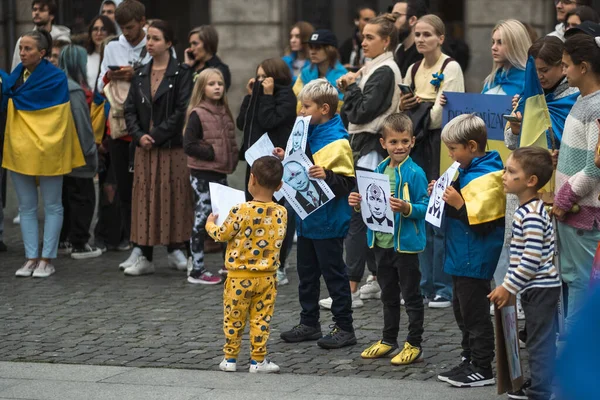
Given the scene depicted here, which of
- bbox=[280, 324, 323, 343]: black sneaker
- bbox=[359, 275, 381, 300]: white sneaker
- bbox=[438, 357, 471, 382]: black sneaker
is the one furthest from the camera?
bbox=[359, 275, 381, 300]: white sneaker

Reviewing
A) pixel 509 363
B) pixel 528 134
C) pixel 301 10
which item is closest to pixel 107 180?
pixel 528 134

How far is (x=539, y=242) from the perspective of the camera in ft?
17.7

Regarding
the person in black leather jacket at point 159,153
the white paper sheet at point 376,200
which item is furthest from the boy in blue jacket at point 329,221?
the person in black leather jacket at point 159,153

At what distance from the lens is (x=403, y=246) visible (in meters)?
6.62

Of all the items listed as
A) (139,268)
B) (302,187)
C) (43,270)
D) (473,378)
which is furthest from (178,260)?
(473,378)

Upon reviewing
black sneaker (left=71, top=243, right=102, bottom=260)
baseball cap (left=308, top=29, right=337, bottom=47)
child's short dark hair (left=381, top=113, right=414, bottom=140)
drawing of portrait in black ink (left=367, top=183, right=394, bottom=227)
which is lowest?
black sneaker (left=71, top=243, right=102, bottom=260)

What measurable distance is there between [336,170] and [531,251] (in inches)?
75.5

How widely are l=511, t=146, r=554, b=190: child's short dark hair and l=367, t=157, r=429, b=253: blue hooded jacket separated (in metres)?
1.14

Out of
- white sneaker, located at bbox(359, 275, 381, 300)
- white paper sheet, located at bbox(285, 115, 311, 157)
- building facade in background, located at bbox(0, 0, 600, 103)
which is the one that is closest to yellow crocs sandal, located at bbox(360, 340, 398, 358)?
white paper sheet, located at bbox(285, 115, 311, 157)

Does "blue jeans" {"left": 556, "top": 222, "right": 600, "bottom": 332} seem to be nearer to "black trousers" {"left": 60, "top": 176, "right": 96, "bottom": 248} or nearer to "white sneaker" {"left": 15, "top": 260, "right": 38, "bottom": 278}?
"white sneaker" {"left": 15, "top": 260, "right": 38, "bottom": 278}

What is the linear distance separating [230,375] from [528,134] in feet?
7.13

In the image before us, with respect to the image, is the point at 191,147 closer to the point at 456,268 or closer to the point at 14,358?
the point at 14,358

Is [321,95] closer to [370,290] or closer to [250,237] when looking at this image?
[250,237]

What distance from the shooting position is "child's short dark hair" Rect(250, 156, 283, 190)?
643 centimetres
